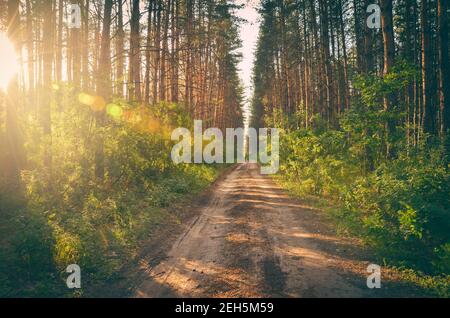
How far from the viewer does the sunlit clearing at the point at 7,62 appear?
1070cm

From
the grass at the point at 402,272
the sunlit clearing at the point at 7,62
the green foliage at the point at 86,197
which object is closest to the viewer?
the grass at the point at 402,272

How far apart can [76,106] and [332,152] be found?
11.3 meters

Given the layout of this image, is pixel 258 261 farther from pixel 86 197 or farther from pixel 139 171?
pixel 139 171

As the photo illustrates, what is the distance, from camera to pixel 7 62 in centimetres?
1107

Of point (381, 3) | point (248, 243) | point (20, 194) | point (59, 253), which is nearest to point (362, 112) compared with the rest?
point (381, 3)

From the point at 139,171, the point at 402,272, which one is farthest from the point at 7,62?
the point at 402,272

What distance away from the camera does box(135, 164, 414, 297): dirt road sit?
550 cm

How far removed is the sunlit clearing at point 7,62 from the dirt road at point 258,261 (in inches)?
300

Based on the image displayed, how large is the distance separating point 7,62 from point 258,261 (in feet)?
34.3

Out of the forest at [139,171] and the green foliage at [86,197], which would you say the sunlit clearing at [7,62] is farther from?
the green foliage at [86,197]

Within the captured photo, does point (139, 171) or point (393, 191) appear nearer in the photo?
point (393, 191)

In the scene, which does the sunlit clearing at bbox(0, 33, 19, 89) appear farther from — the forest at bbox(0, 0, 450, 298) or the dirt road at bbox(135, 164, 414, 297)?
the dirt road at bbox(135, 164, 414, 297)

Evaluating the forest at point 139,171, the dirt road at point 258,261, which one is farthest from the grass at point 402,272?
the dirt road at point 258,261

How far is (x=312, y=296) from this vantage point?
17.0 ft
